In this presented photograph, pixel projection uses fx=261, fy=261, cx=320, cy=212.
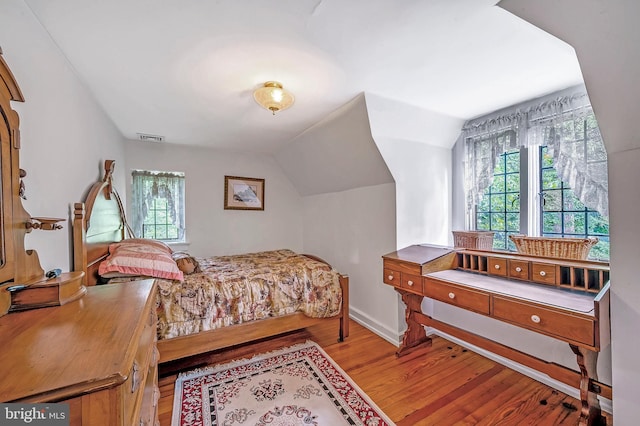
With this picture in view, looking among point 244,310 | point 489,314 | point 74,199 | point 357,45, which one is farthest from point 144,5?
point 489,314

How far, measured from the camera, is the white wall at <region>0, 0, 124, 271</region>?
3.85 feet

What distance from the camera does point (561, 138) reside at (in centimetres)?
204

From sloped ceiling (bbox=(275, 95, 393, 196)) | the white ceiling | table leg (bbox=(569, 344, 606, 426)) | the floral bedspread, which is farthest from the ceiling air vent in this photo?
table leg (bbox=(569, 344, 606, 426))

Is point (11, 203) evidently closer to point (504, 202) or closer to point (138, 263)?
point (138, 263)

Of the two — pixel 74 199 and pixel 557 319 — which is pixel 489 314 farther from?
pixel 74 199

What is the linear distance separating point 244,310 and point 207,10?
2087mm

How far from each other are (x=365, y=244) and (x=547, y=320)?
1800 mm

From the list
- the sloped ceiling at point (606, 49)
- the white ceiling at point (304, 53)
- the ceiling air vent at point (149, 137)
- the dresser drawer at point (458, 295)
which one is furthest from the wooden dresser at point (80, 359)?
the ceiling air vent at point (149, 137)

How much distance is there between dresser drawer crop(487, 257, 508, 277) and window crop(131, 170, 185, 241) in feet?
12.3

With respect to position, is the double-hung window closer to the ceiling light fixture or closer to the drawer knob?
the ceiling light fixture

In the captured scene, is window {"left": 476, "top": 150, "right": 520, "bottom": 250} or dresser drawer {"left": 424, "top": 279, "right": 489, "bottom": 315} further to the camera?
window {"left": 476, "top": 150, "right": 520, "bottom": 250}

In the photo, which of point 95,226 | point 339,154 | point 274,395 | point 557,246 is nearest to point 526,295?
Answer: point 557,246

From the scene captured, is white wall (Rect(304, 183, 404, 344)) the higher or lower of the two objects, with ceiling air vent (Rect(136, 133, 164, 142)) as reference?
lower

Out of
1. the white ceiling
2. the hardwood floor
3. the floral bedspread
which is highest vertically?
the white ceiling
